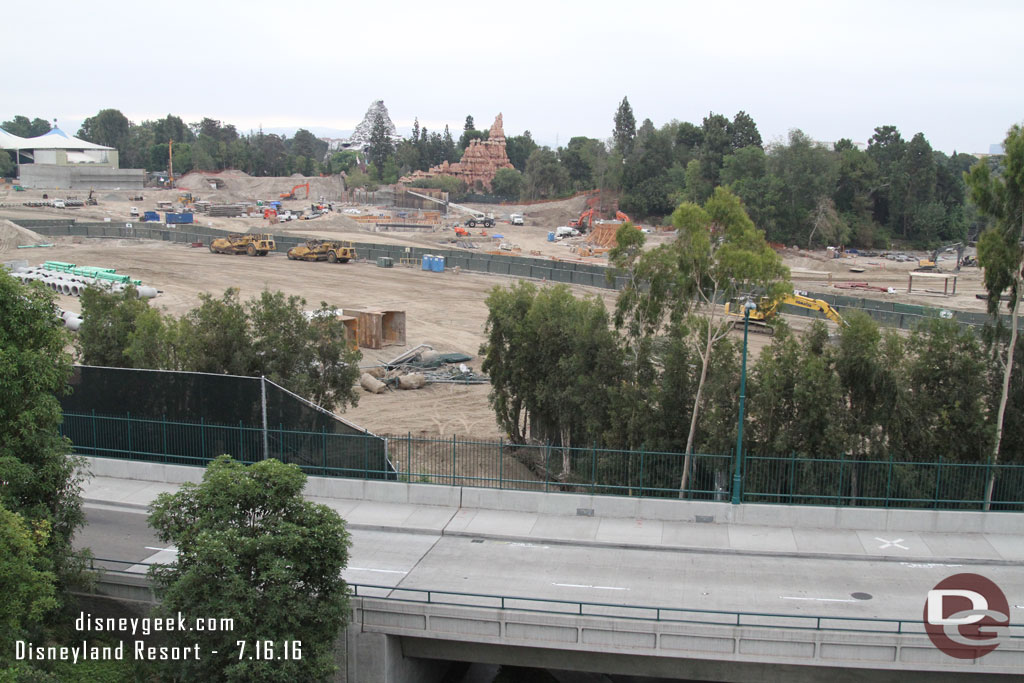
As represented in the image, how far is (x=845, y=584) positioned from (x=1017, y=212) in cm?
1036

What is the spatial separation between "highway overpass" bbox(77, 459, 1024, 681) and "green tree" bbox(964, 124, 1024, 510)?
14.5 ft

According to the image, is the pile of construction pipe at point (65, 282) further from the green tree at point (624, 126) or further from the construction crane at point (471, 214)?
the green tree at point (624, 126)

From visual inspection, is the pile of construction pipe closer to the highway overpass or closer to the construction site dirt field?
the construction site dirt field

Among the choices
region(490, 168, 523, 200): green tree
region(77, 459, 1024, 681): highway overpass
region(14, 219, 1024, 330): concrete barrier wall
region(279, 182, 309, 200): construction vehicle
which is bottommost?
region(77, 459, 1024, 681): highway overpass

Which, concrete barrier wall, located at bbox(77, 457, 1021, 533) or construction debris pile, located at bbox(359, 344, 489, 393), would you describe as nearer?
concrete barrier wall, located at bbox(77, 457, 1021, 533)

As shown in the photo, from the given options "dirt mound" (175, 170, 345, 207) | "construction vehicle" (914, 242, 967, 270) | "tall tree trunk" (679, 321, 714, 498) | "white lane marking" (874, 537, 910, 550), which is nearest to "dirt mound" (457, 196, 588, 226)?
"dirt mound" (175, 170, 345, 207)

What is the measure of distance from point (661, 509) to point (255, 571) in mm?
10804

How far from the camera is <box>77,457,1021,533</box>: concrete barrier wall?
2170 cm

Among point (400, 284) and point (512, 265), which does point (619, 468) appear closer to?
point (400, 284)

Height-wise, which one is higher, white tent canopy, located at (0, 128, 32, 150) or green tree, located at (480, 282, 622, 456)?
white tent canopy, located at (0, 128, 32, 150)

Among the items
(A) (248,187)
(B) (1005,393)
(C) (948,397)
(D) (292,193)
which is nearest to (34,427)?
(C) (948,397)

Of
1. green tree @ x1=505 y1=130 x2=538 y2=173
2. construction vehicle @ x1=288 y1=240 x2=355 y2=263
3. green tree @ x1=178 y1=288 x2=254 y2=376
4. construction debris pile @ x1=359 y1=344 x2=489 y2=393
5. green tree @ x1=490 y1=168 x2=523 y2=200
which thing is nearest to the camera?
green tree @ x1=178 y1=288 x2=254 y2=376

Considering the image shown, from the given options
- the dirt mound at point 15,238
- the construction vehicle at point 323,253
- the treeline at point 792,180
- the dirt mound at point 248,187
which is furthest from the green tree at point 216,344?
the dirt mound at point 248,187

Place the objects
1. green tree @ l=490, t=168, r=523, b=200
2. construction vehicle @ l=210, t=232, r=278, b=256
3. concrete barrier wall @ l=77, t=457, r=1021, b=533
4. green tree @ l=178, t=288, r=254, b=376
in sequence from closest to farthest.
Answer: concrete barrier wall @ l=77, t=457, r=1021, b=533, green tree @ l=178, t=288, r=254, b=376, construction vehicle @ l=210, t=232, r=278, b=256, green tree @ l=490, t=168, r=523, b=200
